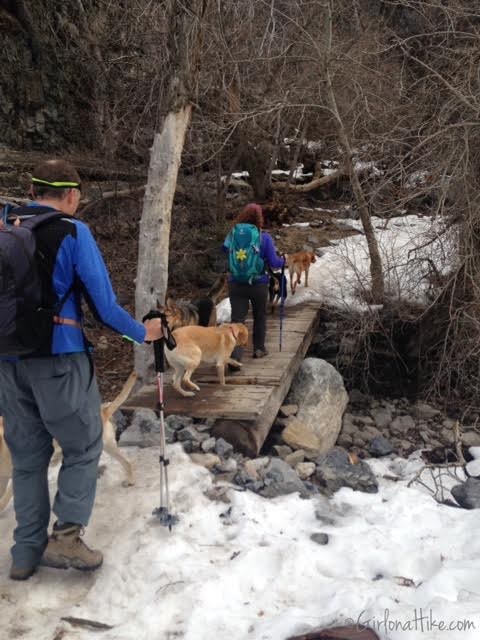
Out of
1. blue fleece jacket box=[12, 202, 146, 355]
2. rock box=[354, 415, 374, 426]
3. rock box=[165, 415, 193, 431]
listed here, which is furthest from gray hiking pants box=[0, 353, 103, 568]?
rock box=[354, 415, 374, 426]

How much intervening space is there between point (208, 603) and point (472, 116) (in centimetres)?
703

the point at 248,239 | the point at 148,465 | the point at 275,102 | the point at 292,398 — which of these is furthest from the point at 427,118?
the point at 148,465

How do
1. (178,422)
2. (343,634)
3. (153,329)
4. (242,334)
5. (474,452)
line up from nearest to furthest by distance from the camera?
(343,634), (153,329), (178,422), (242,334), (474,452)

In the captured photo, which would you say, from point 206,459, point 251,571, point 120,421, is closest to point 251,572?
point 251,571

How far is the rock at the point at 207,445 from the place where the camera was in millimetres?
5356

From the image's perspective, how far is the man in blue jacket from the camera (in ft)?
10.0

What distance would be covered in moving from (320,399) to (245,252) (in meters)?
2.48

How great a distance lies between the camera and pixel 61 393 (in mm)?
3166

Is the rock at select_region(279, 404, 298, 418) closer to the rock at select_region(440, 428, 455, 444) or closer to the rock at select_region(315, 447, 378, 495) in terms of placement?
the rock at select_region(315, 447, 378, 495)

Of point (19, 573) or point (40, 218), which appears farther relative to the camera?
point (19, 573)

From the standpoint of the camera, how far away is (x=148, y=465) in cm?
506

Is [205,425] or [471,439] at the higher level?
[205,425]

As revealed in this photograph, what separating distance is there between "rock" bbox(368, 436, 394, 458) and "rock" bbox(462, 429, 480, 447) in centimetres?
115

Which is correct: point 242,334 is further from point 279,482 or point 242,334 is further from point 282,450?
point 279,482
